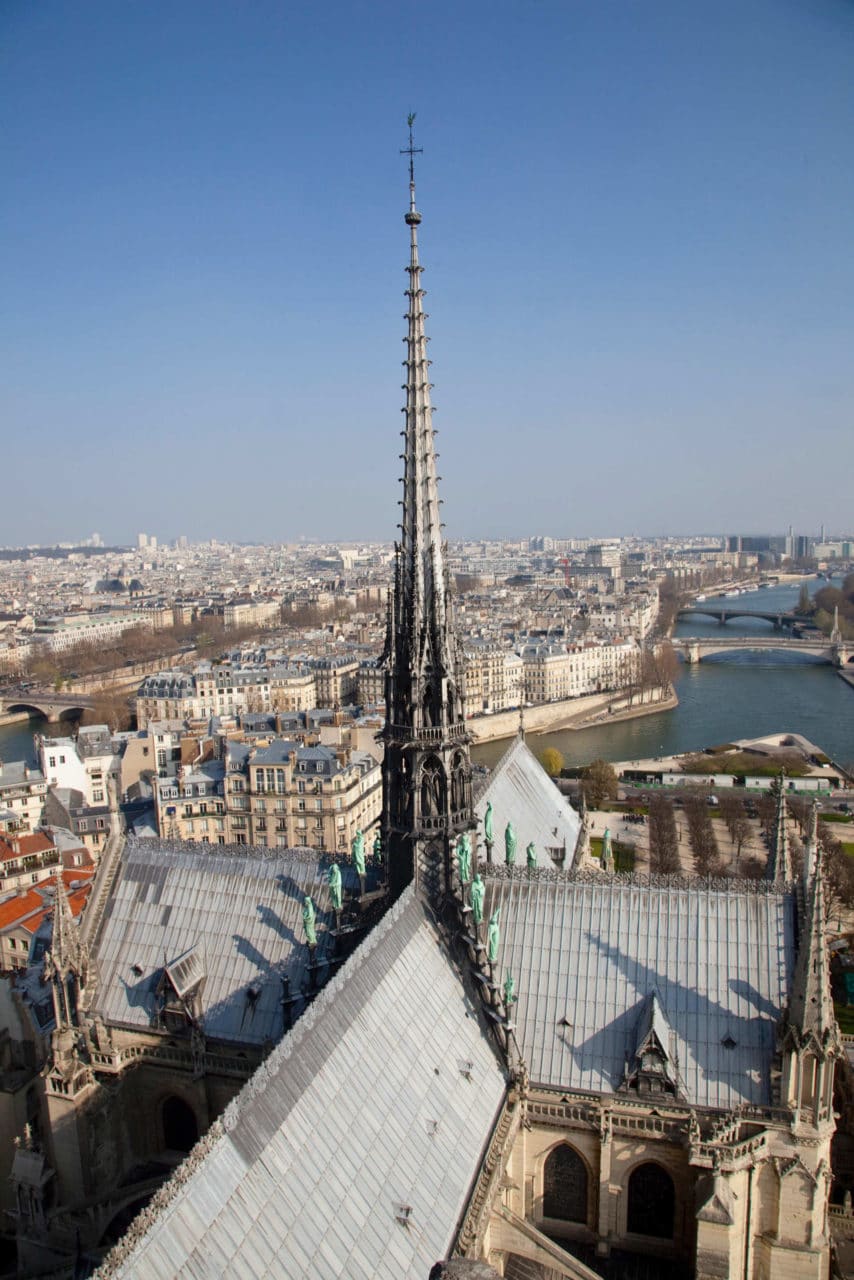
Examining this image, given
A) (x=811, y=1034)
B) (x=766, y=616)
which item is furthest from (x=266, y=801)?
(x=766, y=616)

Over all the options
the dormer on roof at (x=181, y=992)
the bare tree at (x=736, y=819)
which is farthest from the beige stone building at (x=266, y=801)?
the dormer on roof at (x=181, y=992)

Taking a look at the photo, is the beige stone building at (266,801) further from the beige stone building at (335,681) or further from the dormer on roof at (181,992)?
the beige stone building at (335,681)

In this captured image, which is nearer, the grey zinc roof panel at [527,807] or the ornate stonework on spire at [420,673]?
the ornate stonework on spire at [420,673]

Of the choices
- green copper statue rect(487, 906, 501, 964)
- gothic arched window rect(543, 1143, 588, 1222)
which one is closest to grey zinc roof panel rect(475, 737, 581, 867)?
green copper statue rect(487, 906, 501, 964)

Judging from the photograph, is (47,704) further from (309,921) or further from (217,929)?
(309,921)

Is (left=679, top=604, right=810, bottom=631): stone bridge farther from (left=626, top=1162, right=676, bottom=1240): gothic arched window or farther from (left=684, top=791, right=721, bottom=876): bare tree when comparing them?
(left=626, top=1162, right=676, bottom=1240): gothic arched window

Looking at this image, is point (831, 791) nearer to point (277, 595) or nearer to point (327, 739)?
point (327, 739)
